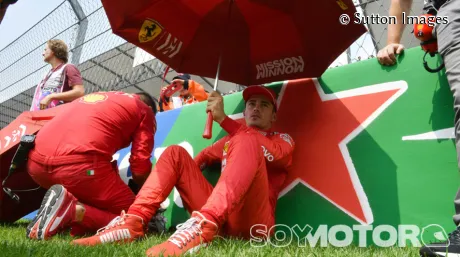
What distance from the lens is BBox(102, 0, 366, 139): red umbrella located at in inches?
87.2

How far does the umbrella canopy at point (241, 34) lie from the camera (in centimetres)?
222

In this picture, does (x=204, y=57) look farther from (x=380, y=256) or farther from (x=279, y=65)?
(x=380, y=256)

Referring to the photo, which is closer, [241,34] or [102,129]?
[102,129]

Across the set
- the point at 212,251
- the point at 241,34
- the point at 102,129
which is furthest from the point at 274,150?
the point at 102,129

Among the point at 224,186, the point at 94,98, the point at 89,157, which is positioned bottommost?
the point at 224,186

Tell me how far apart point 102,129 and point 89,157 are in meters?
0.17

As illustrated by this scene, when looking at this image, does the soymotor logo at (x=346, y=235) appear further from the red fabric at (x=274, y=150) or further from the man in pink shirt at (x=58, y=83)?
the man in pink shirt at (x=58, y=83)

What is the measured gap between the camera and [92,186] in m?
2.26

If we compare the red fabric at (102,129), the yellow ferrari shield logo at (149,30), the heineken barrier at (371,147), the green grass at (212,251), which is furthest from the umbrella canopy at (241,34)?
the green grass at (212,251)

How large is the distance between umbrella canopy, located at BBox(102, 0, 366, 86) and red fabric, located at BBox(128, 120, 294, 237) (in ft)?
1.64

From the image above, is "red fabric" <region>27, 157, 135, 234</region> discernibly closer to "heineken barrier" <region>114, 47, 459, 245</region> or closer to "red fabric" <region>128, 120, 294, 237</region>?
"red fabric" <region>128, 120, 294, 237</region>

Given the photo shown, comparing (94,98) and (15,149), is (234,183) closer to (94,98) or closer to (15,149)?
(94,98)

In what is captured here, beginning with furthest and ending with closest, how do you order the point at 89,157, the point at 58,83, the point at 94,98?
the point at 58,83 → the point at 94,98 → the point at 89,157

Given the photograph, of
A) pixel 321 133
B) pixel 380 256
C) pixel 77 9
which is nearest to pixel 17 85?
pixel 77 9
